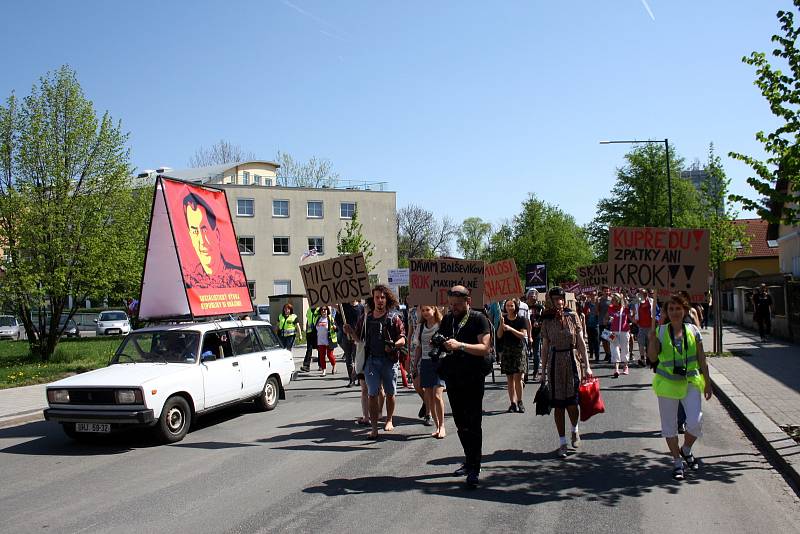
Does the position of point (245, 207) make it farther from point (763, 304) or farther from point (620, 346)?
point (620, 346)

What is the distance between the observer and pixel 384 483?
7023mm

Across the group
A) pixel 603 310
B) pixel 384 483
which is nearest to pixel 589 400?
pixel 384 483

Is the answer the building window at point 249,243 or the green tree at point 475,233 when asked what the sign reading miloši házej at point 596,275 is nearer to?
the building window at point 249,243

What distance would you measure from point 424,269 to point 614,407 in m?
3.77

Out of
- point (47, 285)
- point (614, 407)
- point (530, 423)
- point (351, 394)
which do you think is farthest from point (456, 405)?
point (47, 285)

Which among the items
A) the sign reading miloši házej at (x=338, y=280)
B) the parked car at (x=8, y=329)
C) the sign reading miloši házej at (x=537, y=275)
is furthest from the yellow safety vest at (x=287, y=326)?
the parked car at (x=8, y=329)

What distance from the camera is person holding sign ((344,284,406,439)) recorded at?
946cm

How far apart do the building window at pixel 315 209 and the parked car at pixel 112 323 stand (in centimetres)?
1711

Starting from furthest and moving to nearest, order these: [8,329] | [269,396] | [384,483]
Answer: [8,329]
[269,396]
[384,483]

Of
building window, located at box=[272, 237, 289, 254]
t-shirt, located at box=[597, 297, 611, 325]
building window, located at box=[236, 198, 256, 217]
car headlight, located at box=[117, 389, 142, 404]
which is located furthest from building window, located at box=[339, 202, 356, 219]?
car headlight, located at box=[117, 389, 142, 404]

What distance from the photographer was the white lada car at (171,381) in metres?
9.20

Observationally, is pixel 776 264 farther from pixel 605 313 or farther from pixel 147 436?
pixel 147 436

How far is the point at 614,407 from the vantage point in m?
11.5

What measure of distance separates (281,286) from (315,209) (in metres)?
6.75
